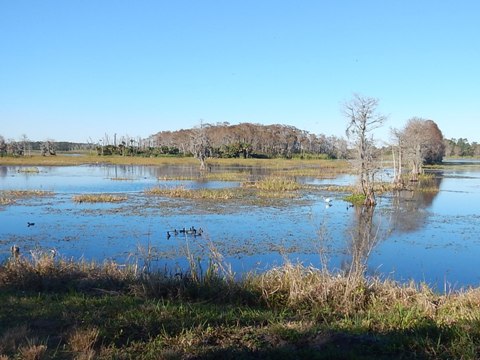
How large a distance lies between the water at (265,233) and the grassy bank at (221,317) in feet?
3.92

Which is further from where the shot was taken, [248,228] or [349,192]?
[349,192]

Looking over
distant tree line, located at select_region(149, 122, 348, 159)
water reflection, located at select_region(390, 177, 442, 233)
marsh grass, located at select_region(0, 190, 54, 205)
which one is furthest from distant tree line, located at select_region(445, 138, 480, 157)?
marsh grass, located at select_region(0, 190, 54, 205)

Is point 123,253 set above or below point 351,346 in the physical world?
below

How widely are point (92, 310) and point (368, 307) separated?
3.75m

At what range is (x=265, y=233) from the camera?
60.1ft

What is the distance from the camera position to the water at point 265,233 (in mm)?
13344

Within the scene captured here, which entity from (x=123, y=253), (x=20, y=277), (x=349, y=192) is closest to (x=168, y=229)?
(x=123, y=253)

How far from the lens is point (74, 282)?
23.4ft

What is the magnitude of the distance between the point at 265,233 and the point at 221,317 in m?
13.0

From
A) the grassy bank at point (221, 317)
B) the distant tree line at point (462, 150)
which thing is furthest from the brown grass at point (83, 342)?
the distant tree line at point (462, 150)

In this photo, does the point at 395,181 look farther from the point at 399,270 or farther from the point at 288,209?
the point at 399,270

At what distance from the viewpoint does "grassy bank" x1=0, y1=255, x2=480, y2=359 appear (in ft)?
14.4

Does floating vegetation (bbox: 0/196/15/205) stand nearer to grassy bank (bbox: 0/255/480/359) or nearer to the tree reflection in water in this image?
the tree reflection in water

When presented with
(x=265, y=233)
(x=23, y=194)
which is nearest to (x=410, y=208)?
(x=265, y=233)
